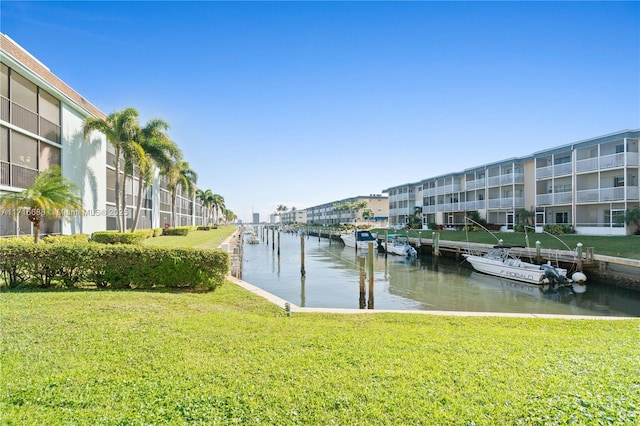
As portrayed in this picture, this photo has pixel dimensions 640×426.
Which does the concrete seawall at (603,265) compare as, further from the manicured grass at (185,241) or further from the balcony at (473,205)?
the manicured grass at (185,241)

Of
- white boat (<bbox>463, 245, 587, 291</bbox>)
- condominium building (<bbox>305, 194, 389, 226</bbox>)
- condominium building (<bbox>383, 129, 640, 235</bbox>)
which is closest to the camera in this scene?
white boat (<bbox>463, 245, 587, 291</bbox>)

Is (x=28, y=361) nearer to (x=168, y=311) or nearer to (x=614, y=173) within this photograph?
(x=168, y=311)

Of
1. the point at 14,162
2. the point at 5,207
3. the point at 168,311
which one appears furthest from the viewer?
the point at 14,162

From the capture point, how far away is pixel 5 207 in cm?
1177

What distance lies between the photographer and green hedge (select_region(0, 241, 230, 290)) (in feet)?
30.6

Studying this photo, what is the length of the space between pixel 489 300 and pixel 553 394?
14.5 m

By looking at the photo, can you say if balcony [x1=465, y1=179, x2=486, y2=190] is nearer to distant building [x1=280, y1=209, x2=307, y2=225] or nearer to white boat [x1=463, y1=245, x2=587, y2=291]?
white boat [x1=463, y1=245, x2=587, y2=291]

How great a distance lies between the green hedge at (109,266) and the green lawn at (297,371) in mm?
2548

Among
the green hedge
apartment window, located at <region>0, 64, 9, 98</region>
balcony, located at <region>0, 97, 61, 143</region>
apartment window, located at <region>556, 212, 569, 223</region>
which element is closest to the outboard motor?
apartment window, located at <region>556, 212, 569, 223</region>

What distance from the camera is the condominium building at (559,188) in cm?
2764

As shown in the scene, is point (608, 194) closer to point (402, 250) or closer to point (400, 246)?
point (402, 250)

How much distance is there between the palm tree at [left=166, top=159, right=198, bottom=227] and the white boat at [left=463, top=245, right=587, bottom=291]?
25.7 metres

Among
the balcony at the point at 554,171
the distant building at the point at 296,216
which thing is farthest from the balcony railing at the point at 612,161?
the distant building at the point at 296,216

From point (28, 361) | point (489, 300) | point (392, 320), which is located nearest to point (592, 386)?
point (392, 320)
